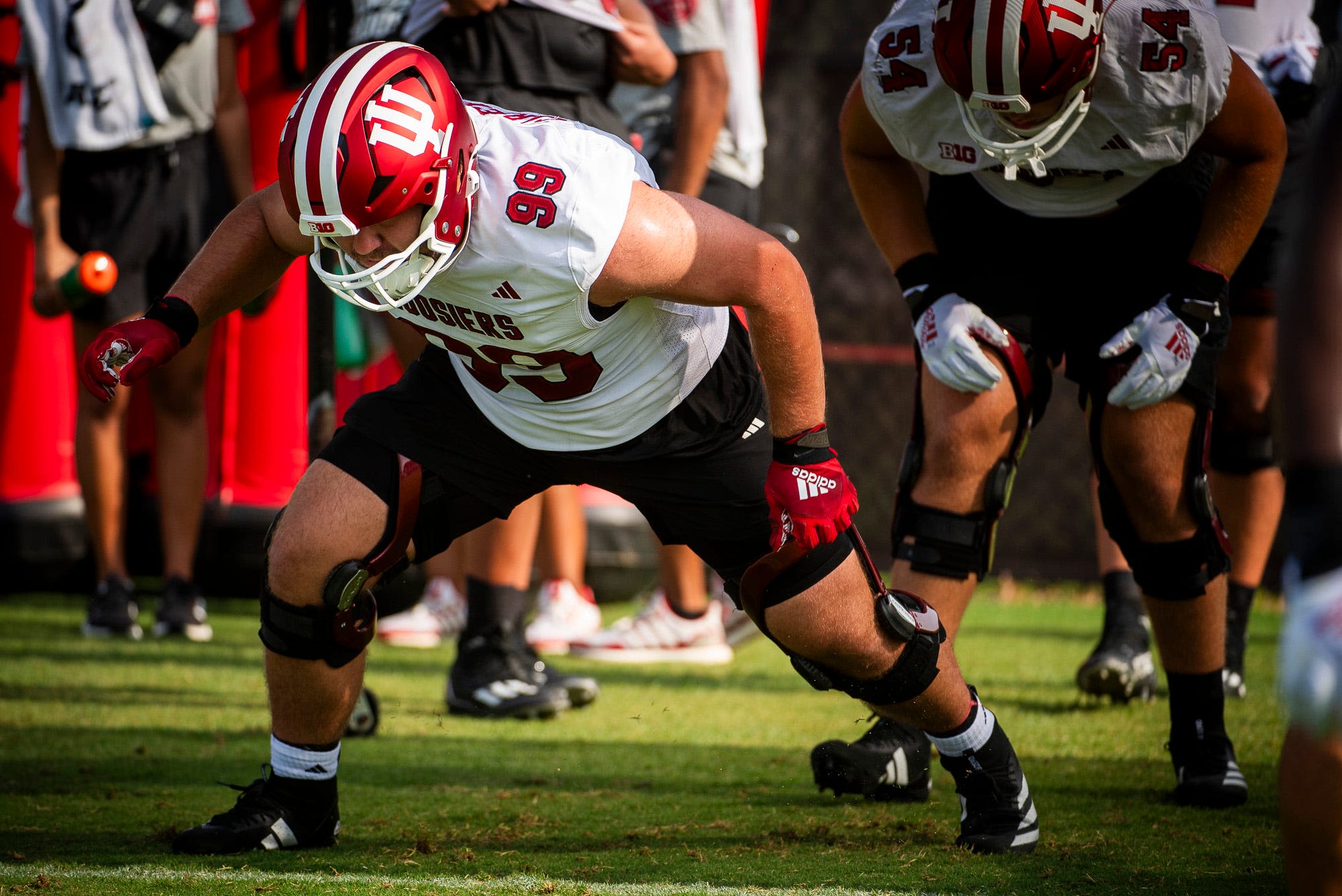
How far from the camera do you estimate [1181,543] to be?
10.7 feet

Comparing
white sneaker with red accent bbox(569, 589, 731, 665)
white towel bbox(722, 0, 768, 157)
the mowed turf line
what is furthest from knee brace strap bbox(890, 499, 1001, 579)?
white towel bbox(722, 0, 768, 157)

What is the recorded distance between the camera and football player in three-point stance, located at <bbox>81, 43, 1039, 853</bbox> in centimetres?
254

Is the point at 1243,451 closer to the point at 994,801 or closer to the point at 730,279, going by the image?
the point at 994,801

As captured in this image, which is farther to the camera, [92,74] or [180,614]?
[180,614]

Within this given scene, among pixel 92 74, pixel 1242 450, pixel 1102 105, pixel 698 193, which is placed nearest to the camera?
pixel 1102 105

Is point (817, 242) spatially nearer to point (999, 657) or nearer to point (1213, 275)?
point (999, 657)

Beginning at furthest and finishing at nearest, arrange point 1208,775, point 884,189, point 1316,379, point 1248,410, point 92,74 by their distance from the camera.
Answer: point 92,74
point 1248,410
point 884,189
point 1208,775
point 1316,379

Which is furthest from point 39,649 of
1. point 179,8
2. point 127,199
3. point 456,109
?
point 456,109

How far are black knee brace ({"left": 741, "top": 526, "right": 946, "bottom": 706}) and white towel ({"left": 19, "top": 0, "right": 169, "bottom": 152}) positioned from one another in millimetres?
3726

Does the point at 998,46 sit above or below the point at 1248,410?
above

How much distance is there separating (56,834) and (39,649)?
2.62 m

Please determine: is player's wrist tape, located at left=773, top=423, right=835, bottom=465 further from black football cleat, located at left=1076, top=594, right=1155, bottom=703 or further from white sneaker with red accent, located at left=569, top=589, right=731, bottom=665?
white sneaker with red accent, located at left=569, top=589, right=731, bottom=665

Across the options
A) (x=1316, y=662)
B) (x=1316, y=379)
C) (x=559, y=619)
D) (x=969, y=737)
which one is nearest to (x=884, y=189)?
(x=969, y=737)

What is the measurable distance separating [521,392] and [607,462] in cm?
24
